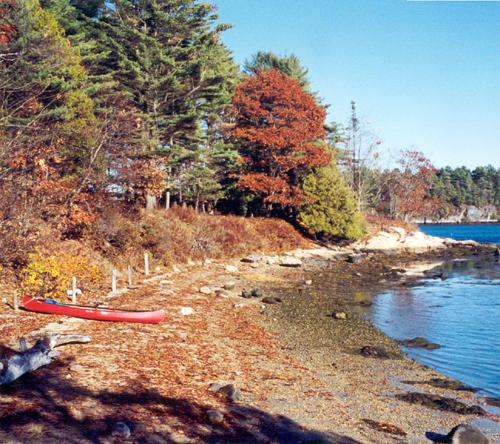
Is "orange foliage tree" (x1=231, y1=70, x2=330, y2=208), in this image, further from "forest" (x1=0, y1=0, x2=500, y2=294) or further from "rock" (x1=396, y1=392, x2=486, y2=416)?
"rock" (x1=396, y1=392, x2=486, y2=416)

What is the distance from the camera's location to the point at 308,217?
1689 inches

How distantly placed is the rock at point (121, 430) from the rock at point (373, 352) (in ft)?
27.7

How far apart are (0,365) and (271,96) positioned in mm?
36500

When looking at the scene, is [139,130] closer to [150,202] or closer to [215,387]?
[150,202]

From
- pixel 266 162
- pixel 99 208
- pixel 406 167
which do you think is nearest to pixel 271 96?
pixel 266 162

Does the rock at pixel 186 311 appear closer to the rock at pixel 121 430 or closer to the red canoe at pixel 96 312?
the red canoe at pixel 96 312

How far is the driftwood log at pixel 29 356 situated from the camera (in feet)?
30.1

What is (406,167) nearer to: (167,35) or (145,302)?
(167,35)

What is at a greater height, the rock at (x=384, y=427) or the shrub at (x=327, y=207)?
the shrub at (x=327, y=207)

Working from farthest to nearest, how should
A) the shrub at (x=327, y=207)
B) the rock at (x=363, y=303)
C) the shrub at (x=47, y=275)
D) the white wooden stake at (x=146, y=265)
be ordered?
the shrub at (x=327, y=207) → the white wooden stake at (x=146, y=265) → the rock at (x=363, y=303) → the shrub at (x=47, y=275)

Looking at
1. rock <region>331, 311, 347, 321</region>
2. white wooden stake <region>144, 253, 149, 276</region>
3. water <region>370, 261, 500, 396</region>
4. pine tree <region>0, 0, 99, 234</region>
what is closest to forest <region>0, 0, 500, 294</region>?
pine tree <region>0, 0, 99, 234</region>

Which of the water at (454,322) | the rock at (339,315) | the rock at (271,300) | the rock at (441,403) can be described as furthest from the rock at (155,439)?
the rock at (271,300)

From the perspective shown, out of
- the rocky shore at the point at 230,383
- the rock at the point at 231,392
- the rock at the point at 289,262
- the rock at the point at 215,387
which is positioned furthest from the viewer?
the rock at the point at 289,262

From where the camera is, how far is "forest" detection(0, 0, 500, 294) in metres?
21.0
